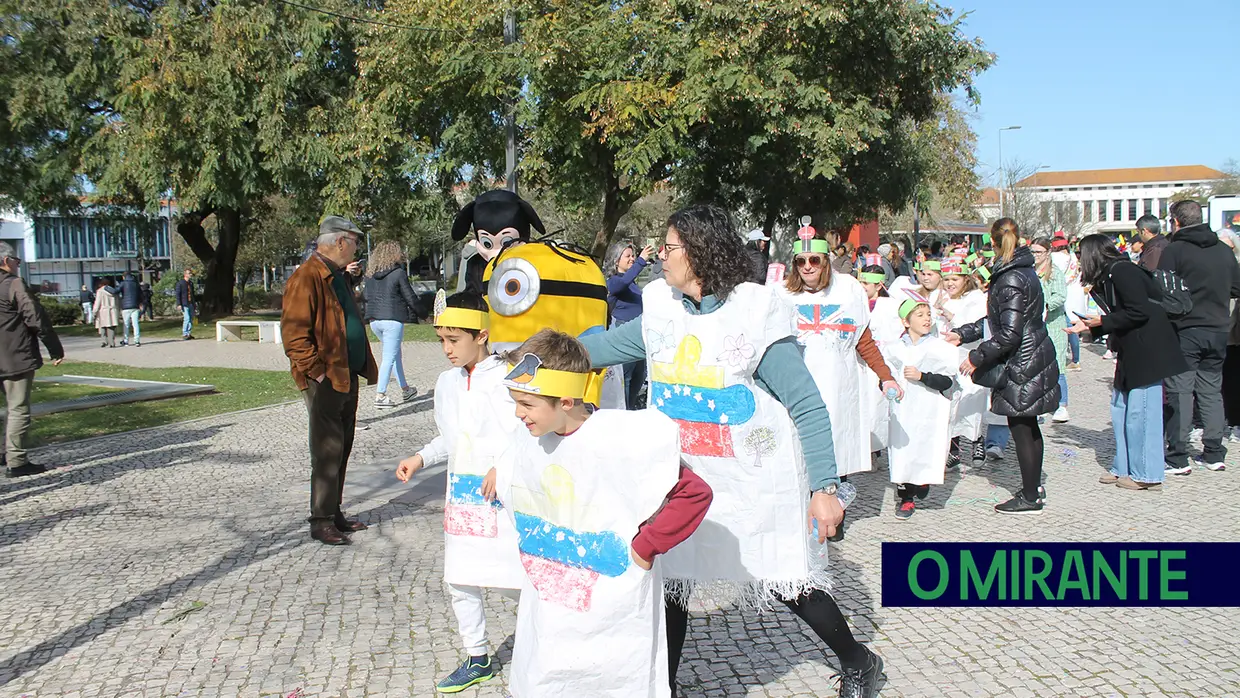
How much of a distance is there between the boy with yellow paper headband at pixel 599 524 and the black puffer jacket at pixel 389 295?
28.8ft

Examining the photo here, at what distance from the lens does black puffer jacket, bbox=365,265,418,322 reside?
1134 cm

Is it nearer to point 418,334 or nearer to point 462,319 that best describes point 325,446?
point 462,319

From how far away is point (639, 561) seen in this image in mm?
2725

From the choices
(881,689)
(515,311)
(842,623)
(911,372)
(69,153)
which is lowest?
(881,689)

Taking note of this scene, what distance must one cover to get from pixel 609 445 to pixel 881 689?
1.80m

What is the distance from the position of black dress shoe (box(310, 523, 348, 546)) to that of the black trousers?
0.16 feet

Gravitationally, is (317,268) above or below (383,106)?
below

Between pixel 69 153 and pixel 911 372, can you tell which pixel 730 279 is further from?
pixel 69 153

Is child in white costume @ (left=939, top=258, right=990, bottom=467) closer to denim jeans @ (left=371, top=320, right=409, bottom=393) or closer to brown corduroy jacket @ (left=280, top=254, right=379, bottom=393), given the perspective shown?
brown corduroy jacket @ (left=280, top=254, right=379, bottom=393)

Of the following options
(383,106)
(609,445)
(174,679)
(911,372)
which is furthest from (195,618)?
(383,106)

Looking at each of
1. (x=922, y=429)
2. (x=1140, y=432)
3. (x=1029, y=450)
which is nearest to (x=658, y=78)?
(x=1140, y=432)

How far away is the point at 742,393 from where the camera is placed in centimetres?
320

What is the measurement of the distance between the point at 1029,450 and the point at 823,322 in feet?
5.49

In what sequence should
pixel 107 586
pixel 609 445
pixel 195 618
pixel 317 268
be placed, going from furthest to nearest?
pixel 317 268 → pixel 107 586 → pixel 195 618 → pixel 609 445
